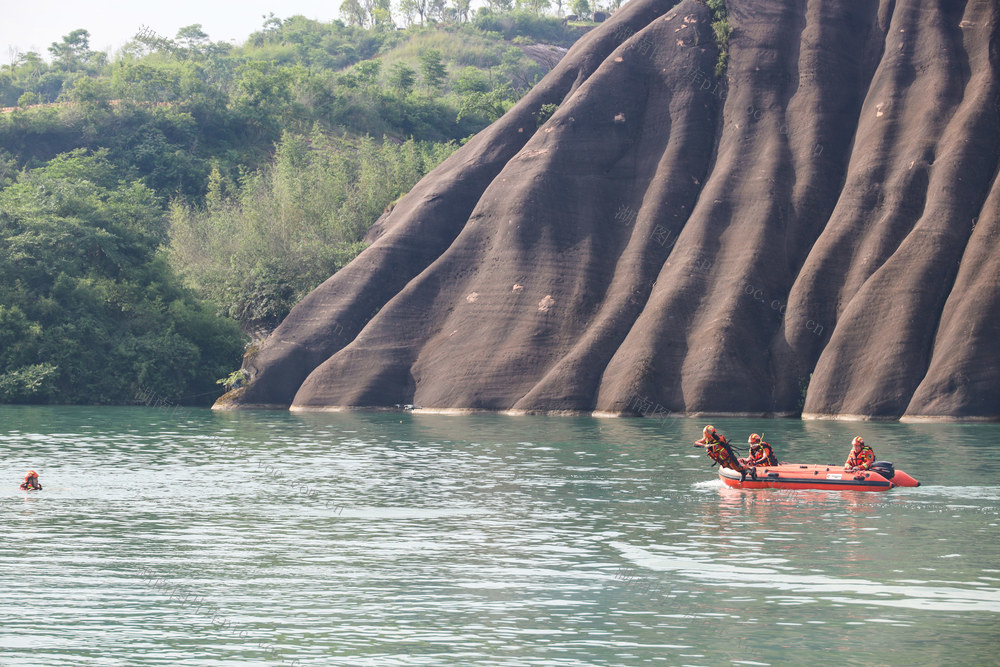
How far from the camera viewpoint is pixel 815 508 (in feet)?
85.8

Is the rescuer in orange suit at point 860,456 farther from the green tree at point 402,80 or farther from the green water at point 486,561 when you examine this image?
the green tree at point 402,80

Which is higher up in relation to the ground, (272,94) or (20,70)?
(20,70)

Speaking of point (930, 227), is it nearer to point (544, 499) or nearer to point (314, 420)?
point (314, 420)

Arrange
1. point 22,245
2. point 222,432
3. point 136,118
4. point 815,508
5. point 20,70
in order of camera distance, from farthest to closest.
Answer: point 20,70
point 136,118
point 22,245
point 222,432
point 815,508

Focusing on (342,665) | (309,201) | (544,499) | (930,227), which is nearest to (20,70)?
(309,201)

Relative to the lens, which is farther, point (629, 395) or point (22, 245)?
point (22, 245)

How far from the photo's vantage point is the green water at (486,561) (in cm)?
1468

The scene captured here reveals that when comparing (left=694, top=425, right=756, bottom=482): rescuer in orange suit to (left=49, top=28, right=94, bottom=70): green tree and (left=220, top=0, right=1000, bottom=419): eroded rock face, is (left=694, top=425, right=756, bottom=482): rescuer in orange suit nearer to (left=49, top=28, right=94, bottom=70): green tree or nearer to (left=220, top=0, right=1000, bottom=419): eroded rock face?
(left=220, top=0, right=1000, bottom=419): eroded rock face

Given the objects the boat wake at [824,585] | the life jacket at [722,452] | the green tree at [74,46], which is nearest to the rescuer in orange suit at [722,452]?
the life jacket at [722,452]

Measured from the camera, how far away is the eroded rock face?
5100 centimetres

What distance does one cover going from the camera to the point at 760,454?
29.7 meters

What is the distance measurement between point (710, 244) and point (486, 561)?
130ft

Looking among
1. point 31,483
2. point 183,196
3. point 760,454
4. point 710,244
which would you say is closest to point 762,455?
point 760,454

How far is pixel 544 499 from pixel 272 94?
8412 cm
